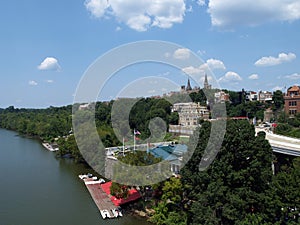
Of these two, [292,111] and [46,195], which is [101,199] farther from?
[292,111]

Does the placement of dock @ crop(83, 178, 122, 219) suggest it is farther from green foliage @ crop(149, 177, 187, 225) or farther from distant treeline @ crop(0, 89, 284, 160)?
distant treeline @ crop(0, 89, 284, 160)

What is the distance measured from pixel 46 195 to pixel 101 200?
7.93 ft

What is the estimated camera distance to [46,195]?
1031 cm

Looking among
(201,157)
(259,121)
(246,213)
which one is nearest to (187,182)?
(201,157)

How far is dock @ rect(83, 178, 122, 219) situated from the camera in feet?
26.8

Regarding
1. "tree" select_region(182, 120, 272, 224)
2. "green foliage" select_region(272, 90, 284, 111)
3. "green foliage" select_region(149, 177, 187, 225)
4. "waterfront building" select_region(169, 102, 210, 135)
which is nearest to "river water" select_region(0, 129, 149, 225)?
"green foliage" select_region(149, 177, 187, 225)

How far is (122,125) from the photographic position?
53.4ft

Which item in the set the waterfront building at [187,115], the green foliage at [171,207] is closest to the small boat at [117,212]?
the green foliage at [171,207]

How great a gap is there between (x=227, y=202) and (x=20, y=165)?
Result: 13.4 meters

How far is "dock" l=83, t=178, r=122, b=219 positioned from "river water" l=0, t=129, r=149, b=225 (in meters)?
0.16

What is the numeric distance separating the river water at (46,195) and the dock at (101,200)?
16 centimetres

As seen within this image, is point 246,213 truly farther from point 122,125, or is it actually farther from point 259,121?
point 259,121

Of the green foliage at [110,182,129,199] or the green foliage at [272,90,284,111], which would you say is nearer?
the green foliage at [110,182,129,199]

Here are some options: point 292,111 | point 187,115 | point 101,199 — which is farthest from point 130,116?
point 292,111
